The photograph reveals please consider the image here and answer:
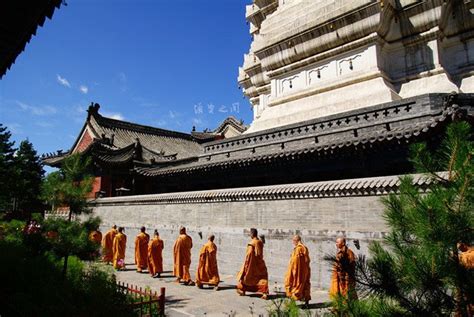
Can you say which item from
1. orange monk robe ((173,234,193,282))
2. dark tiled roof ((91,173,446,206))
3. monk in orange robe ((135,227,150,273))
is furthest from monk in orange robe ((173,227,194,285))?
monk in orange robe ((135,227,150,273))

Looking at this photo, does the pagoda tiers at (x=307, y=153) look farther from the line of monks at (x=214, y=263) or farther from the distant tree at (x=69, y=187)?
the distant tree at (x=69, y=187)

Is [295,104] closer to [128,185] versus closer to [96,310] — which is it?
[128,185]

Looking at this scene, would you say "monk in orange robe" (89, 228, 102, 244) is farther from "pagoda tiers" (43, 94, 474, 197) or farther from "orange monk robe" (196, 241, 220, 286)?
"pagoda tiers" (43, 94, 474, 197)

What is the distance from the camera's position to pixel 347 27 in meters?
13.9

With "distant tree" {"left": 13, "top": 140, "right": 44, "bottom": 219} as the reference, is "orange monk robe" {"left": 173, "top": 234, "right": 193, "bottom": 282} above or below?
below

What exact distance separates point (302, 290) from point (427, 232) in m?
5.89

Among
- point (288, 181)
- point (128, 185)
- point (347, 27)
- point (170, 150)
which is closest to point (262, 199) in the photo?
point (288, 181)

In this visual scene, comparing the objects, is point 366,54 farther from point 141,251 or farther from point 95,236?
point 95,236

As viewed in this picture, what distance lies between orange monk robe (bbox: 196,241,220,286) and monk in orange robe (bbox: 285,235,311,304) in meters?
2.63

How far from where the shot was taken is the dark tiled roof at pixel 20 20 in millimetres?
4430

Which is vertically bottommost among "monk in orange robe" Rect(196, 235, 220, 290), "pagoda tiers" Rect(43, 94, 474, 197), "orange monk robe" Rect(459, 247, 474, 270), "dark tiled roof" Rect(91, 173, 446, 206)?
"monk in orange robe" Rect(196, 235, 220, 290)

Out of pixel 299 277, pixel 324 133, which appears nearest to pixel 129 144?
pixel 324 133

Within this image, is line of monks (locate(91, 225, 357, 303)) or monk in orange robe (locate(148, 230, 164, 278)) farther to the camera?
monk in orange robe (locate(148, 230, 164, 278))

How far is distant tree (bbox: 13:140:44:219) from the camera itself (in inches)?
1074
